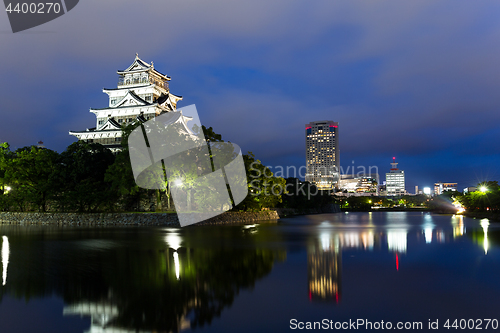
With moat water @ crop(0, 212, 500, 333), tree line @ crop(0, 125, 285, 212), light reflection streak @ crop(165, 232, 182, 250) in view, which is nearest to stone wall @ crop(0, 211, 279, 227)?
tree line @ crop(0, 125, 285, 212)

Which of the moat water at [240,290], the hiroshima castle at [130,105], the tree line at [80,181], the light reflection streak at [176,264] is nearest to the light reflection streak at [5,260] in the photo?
the moat water at [240,290]

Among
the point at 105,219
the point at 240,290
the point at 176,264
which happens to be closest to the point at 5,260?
the point at 176,264

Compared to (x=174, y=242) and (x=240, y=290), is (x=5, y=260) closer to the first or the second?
(x=174, y=242)

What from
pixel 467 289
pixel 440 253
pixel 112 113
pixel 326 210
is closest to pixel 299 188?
pixel 326 210

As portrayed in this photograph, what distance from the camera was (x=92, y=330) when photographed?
593 centimetres

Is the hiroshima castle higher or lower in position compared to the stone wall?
higher

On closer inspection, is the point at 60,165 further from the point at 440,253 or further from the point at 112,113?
the point at 440,253

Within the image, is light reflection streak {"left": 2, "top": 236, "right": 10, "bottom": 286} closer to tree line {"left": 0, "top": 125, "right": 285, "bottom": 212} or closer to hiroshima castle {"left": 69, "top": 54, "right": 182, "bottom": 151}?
tree line {"left": 0, "top": 125, "right": 285, "bottom": 212}

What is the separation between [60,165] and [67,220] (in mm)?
8253

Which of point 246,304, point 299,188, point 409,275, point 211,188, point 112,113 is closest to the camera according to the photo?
point 246,304

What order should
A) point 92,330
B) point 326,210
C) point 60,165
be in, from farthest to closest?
point 326,210 < point 60,165 < point 92,330

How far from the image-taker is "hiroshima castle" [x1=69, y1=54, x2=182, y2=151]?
5809cm

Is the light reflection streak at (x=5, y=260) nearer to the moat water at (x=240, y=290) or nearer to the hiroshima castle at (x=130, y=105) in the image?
the moat water at (x=240, y=290)

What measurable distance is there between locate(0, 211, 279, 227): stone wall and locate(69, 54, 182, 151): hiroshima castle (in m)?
18.2
